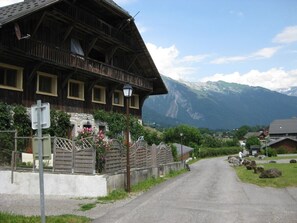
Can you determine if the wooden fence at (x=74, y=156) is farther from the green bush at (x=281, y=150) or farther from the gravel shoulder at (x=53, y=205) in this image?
the green bush at (x=281, y=150)

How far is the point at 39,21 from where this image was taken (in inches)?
939

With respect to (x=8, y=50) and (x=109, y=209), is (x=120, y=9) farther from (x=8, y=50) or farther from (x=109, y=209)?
(x=109, y=209)

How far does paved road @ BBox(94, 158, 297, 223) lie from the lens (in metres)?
11.8

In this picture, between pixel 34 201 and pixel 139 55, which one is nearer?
pixel 34 201

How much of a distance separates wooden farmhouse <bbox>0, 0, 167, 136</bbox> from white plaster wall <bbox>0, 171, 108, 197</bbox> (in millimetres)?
6401

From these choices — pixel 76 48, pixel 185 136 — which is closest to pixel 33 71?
pixel 76 48

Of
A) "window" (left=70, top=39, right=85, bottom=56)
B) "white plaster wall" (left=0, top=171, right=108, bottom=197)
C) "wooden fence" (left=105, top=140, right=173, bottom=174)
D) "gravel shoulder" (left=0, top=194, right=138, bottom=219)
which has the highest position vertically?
"window" (left=70, top=39, right=85, bottom=56)

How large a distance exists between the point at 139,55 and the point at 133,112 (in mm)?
5257

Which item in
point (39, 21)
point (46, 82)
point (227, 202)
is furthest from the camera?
point (46, 82)

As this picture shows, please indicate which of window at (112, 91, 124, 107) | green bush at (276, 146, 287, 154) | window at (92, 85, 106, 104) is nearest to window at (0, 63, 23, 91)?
window at (92, 85, 106, 104)

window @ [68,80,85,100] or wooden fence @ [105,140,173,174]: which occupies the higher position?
window @ [68,80,85,100]

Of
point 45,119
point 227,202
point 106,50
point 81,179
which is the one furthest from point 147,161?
point 45,119

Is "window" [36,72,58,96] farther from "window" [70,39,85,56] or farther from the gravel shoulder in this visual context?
the gravel shoulder

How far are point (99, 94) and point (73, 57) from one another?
253 inches
